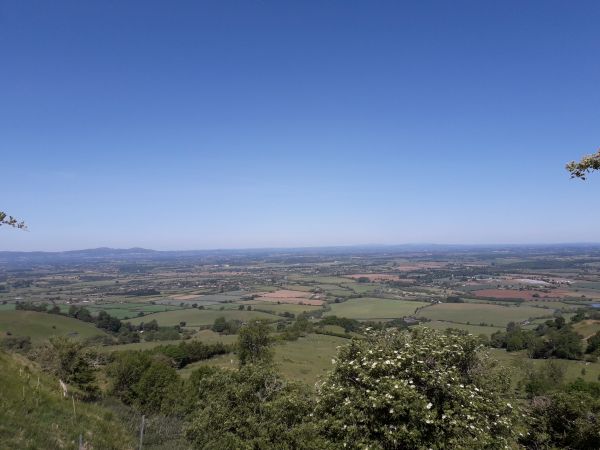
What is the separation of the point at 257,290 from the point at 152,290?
48.5 m

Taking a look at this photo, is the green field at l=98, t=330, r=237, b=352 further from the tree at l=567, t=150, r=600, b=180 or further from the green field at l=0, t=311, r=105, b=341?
the tree at l=567, t=150, r=600, b=180

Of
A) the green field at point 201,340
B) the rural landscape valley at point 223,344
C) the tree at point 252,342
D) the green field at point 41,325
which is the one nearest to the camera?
the rural landscape valley at point 223,344

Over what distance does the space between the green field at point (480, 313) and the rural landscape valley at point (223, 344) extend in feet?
1.88

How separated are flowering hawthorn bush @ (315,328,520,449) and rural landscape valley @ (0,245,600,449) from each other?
87 centimetres

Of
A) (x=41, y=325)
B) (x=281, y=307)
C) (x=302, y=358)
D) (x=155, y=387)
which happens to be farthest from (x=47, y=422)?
(x=281, y=307)

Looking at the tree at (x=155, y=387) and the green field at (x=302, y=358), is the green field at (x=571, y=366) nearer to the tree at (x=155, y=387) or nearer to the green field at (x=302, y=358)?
the green field at (x=302, y=358)

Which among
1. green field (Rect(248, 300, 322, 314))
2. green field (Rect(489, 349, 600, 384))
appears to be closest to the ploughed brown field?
green field (Rect(248, 300, 322, 314))

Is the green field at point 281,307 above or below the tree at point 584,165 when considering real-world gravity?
below

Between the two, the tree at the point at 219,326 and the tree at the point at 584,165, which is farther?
the tree at the point at 219,326

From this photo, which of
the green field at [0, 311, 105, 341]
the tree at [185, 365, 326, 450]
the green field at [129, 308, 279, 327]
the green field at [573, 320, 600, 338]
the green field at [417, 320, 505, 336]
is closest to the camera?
the tree at [185, 365, 326, 450]

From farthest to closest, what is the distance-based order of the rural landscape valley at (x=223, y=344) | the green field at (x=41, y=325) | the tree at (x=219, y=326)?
the tree at (x=219, y=326), the green field at (x=41, y=325), the rural landscape valley at (x=223, y=344)

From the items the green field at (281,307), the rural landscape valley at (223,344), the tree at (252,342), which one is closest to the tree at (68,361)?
the rural landscape valley at (223,344)

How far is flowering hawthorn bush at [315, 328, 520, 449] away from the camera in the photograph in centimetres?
1456

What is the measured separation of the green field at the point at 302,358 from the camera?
64.8 meters
